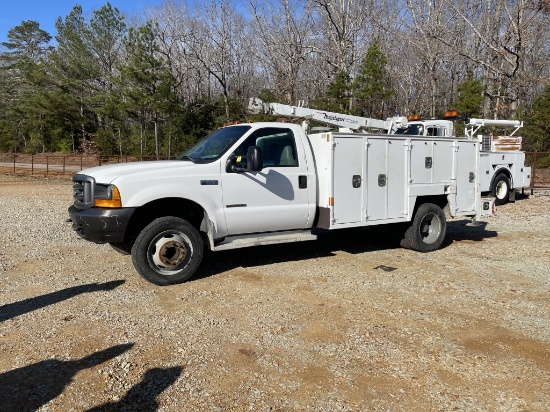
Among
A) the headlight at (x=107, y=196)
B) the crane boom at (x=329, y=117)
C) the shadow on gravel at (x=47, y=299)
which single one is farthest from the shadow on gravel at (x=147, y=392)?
the crane boom at (x=329, y=117)

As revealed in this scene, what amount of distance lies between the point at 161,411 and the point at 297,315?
2.07 meters

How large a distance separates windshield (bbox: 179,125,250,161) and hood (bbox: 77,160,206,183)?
386mm

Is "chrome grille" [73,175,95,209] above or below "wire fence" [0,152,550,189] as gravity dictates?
below

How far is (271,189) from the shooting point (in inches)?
256

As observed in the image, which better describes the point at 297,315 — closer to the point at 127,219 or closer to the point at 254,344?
the point at 254,344

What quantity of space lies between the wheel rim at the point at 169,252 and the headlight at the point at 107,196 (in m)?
0.68

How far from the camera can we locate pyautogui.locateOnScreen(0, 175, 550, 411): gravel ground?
11.1 feet

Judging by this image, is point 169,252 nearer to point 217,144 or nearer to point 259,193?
point 259,193

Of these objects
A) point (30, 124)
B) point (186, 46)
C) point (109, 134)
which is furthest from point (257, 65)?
point (30, 124)

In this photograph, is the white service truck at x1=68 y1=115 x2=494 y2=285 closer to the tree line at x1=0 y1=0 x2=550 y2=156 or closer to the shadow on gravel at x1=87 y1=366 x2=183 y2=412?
the shadow on gravel at x1=87 y1=366 x2=183 y2=412

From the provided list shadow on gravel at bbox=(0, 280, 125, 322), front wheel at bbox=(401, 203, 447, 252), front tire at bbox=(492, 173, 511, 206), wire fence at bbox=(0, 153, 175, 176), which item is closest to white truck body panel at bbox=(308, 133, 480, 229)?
front wheel at bbox=(401, 203, 447, 252)

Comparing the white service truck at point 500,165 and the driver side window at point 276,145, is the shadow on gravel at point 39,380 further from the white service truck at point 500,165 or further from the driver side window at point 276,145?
the white service truck at point 500,165

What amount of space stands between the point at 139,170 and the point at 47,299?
187 cm

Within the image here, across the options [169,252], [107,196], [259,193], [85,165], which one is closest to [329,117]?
[259,193]
